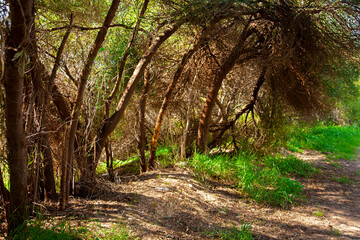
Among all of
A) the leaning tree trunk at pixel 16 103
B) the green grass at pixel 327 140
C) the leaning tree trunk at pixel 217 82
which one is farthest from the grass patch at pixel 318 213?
the green grass at pixel 327 140

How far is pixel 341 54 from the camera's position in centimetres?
585

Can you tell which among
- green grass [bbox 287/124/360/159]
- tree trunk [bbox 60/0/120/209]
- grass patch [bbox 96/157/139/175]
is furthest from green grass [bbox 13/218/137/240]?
green grass [bbox 287/124/360/159]

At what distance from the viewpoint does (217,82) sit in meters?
6.11

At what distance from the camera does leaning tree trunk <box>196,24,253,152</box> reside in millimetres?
6051

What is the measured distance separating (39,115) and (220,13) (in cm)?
312

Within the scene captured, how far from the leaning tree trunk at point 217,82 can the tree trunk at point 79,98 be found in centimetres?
314

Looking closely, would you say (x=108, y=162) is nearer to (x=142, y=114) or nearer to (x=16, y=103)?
(x=142, y=114)

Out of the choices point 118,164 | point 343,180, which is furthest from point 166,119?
point 343,180

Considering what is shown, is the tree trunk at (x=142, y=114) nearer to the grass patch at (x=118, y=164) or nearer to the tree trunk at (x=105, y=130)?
the tree trunk at (x=105, y=130)

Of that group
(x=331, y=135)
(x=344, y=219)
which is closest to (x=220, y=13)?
(x=344, y=219)

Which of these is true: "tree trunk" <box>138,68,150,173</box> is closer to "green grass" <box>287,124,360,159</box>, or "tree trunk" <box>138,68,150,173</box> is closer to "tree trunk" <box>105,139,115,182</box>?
"tree trunk" <box>105,139,115,182</box>

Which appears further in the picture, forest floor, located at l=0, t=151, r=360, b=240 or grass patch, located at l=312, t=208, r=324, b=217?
grass patch, located at l=312, t=208, r=324, b=217

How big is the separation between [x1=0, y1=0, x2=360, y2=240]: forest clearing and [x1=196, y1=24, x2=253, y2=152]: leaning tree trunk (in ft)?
0.10

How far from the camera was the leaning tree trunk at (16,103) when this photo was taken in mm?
2562
